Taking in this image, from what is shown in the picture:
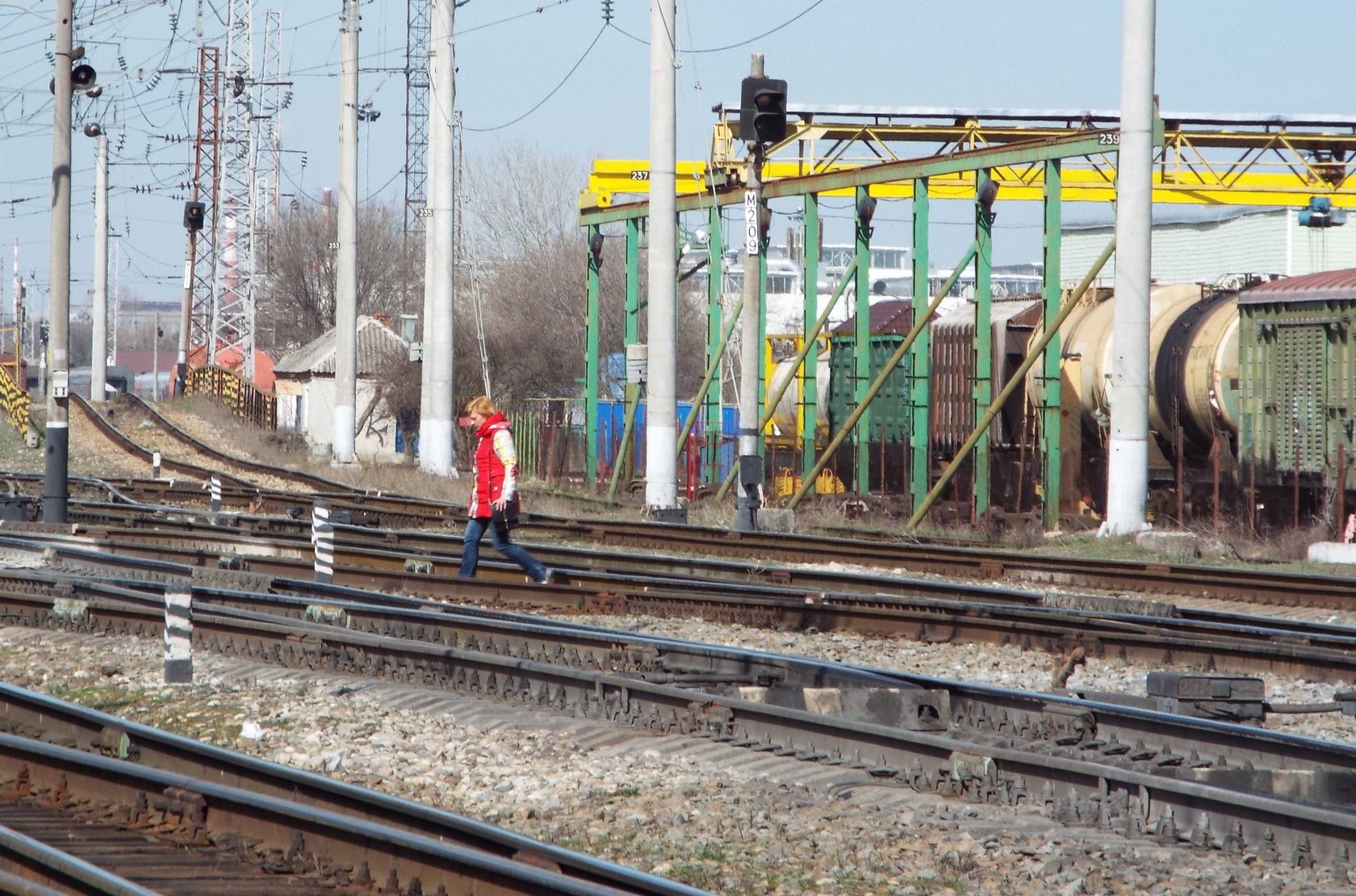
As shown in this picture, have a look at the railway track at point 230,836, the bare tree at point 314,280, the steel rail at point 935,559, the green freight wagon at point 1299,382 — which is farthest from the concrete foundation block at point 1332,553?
the bare tree at point 314,280

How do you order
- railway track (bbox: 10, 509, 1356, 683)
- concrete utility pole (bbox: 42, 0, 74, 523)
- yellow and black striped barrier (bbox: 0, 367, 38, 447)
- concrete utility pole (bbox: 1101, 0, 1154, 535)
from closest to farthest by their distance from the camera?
railway track (bbox: 10, 509, 1356, 683)
concrete utility pole (bbox: 42, 0, 74, 523)
concrete utility pole (bbox: 1101, 0, 1154, 535)
yellow and black striped barrier (bbox: 0, 367, 38, 447)

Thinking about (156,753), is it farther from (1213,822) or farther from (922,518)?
(922,518)

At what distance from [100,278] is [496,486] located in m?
42.5

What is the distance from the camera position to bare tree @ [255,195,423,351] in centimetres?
8025

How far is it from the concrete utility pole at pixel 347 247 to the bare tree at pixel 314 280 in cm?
4329

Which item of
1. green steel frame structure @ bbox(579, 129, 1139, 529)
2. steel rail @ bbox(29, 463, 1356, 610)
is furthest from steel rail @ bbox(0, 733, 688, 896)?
green steel frame structure @ bbox(579, 129, 1139, 529)

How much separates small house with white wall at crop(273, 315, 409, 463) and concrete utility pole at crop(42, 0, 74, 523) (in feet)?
88.7

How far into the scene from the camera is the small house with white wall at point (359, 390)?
50656mm

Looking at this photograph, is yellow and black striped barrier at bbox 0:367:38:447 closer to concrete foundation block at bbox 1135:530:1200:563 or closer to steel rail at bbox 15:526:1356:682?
steel rail at bbox 15:526:1356:682

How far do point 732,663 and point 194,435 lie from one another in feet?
118

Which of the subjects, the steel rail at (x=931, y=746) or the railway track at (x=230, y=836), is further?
the steel rail at (x=931, y=746)

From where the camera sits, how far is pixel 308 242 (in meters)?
80.4

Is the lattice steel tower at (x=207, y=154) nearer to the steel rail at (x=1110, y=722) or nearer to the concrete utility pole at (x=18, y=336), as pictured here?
the concrete utility pole at (x=18, y=336)

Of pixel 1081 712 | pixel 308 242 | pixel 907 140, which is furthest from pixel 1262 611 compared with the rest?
pixel 308 242
